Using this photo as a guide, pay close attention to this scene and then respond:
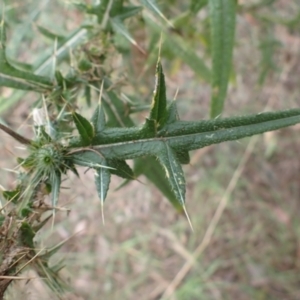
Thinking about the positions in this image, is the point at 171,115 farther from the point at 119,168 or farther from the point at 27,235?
the point at 27,235

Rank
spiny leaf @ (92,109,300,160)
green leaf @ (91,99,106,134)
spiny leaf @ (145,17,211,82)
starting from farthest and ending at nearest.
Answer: spiny leaf @ (145,17,211,82) < green leaf @ (91,99,106,134) < spiny leaf @ (92,109,300,160)

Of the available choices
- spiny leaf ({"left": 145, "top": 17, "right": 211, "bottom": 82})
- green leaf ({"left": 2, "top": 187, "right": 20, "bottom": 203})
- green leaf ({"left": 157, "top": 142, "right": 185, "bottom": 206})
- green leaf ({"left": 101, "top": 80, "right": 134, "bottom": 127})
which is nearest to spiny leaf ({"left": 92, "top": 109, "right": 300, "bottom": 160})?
green leaf ({"left": 157, "top": 142, "right": 185, "bottom": 206})

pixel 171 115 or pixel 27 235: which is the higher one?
pixel 171 115

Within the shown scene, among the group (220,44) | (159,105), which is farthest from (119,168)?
(220,44)

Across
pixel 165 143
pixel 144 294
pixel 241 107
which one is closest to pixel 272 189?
pixel 241 107

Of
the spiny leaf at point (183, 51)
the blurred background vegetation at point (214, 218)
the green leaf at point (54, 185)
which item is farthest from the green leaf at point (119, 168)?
the blurred background vegetation at point (214, 218)

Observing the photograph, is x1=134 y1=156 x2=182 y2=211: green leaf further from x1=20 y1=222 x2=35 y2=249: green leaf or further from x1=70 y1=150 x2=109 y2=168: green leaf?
x1=20 y1=222 x2=35 y2=249: green leaf
